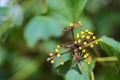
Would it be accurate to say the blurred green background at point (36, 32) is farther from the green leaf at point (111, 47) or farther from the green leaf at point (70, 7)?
the green leaf at point (111, 47)

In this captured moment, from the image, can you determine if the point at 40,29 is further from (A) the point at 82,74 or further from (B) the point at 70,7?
(A) the point at 82,74

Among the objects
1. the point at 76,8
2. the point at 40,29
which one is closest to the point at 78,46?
the point at 76,8

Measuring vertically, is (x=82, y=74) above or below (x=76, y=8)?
below

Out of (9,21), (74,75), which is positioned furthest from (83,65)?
(9,21)

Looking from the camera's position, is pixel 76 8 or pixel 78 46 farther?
pixel 76 8

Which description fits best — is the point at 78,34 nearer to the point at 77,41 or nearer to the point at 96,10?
the point at 77,41

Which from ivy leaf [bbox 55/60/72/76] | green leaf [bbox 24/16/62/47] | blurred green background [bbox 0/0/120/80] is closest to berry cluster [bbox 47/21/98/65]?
ivy leaf [bbox 55/60/72/76]
